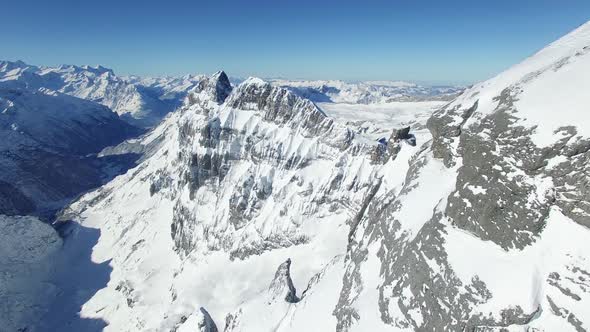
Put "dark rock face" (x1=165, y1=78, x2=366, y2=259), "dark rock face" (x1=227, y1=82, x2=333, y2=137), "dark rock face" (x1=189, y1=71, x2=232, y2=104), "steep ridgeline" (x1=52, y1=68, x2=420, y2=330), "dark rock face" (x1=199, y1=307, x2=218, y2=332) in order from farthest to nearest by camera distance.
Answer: "dark rock face" (x1=189, y1=71, x2=232, y2=104) → "dark rock face" (x1=227, y1=82, x2=333, y2=137) → "dark rock face" (x1=165, y1=78, x2=366, y2=259) → "steep ridgeline" (x1=52, y1=68, x2=420, y2=330) → "dark rock face" (x1=199, y1=307, x2=218, y2=332)

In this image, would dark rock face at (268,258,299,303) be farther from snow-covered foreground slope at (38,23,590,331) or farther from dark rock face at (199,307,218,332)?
dark rock face at (199,307,218,332)

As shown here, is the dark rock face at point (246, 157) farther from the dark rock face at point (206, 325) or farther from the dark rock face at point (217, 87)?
the dark rock face at point (206, 325)

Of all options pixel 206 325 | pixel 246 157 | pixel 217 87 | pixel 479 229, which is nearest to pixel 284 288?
pixel 206 325

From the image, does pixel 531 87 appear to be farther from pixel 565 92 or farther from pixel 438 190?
pixel 438 190

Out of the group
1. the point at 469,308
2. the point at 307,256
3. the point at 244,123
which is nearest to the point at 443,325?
the point at 469,308

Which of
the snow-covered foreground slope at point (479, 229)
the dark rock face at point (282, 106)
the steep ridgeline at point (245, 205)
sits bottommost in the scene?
the steep ridgeline at point (245, 205)

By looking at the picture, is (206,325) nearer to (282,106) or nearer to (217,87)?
(282,106)

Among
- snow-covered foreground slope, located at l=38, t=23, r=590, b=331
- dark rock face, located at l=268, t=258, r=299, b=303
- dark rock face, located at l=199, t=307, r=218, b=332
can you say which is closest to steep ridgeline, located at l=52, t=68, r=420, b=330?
dark rock face, located at l=199, t=307, r=218, b=332

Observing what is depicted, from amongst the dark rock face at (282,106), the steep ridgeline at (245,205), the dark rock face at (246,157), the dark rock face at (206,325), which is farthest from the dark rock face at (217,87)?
the dark rock face at (206,325)
